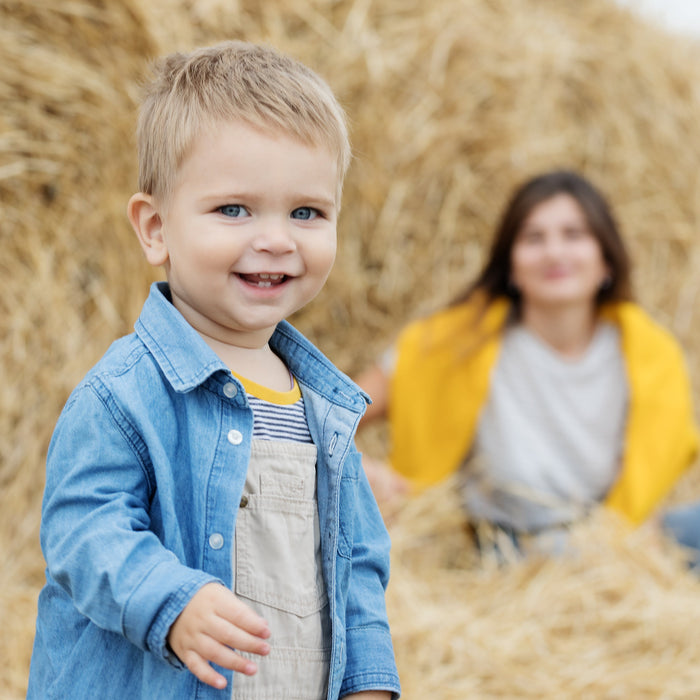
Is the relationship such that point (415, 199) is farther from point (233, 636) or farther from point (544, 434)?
point (233, 636)

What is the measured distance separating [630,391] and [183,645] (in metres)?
2.10

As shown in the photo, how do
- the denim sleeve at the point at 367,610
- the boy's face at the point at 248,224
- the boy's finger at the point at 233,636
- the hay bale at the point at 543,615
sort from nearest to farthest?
the boy's finger at the point at 233,636, the boy's face at the point at 248,224, the denim sleeve at the point at 367,610, the hay bale at the point at 543,615

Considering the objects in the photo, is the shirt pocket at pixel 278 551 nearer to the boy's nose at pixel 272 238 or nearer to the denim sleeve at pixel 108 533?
the denim sleeve at pixel 108 533

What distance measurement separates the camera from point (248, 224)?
34.5 inches

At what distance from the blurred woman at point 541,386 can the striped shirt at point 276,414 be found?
1.63 m

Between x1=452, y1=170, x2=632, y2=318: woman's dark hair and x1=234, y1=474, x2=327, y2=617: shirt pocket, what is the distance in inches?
73.6

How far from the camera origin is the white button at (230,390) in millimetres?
888

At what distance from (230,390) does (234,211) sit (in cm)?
16

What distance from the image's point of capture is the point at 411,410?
2721mm

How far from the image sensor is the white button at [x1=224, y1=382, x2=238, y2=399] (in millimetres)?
888

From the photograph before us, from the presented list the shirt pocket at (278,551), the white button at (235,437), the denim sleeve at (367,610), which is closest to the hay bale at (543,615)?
the denim sleeve at (367,610)

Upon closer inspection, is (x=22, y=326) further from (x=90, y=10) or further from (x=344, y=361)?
(x=344, y=361)

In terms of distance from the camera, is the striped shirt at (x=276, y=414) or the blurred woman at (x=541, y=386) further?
the blurred woman at (x=541, y=386)

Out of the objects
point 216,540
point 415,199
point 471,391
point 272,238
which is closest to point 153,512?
point 216,540
